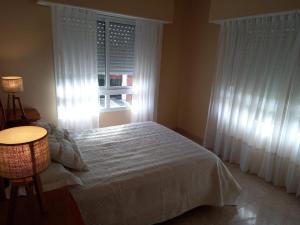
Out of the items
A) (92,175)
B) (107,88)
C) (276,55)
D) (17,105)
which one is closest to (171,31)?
(107,88)

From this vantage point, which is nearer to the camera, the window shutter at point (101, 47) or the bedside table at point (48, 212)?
the bedside table at point (48, 212)

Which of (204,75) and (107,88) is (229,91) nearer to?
(204,75)

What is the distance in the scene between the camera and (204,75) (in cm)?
389

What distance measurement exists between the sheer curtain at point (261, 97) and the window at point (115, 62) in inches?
62.3

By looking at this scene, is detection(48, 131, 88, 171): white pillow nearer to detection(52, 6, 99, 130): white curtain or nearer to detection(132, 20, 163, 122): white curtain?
detection(52, 6, 99, 130): white curtain

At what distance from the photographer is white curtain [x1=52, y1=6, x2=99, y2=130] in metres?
2.87

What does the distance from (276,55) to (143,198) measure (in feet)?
7.70

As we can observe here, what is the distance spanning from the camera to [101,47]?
11.2 ft

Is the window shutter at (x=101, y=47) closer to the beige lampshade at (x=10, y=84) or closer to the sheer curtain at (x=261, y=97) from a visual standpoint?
the beige lampshade at (x=10, y=84)

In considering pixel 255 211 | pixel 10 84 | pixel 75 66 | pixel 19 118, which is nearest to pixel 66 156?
pixel 19 118

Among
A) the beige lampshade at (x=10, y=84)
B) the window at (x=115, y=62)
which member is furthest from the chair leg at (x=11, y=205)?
the window at (x=115, y=62)

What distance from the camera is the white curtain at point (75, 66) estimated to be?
113 inches

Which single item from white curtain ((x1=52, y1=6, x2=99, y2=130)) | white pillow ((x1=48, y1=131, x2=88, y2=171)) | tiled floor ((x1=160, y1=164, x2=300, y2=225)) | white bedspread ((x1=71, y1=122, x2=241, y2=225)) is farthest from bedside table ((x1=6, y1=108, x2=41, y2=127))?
tiled floor ((x1=160, y1=164, x2=300, y2=225))

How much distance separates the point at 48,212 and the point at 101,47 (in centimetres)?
285
